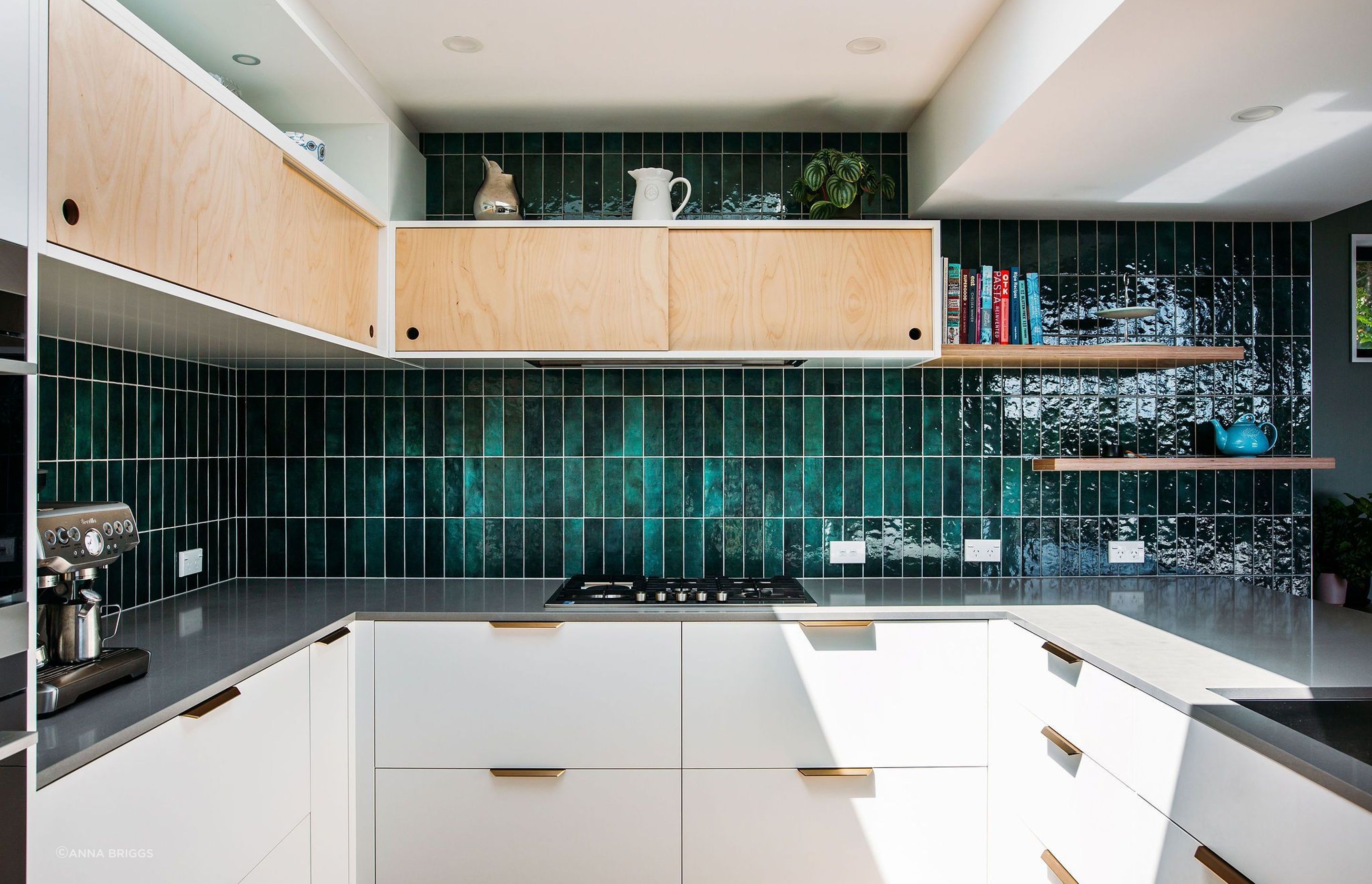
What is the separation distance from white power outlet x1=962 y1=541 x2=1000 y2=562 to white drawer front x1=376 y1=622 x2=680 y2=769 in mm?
1190

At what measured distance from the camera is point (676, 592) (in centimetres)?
249

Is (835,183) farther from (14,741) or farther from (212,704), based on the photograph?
(14,741)

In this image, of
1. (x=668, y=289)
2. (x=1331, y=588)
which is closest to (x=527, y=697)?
(x=668, y=289)

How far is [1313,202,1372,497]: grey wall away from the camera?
119 inches

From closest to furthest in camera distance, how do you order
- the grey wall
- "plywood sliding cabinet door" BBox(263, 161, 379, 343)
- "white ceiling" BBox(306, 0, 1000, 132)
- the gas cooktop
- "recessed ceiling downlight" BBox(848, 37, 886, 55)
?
"plywood sliding cabinet door" BBox(263, 161, 379, 343)
"white ceiling" BBox(306, 0, 1000, 132)
"recessed ceiling downlight" BBox(848, 37, 886, 55)
the gas cooktop
the grey wall

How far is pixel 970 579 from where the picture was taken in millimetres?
2826

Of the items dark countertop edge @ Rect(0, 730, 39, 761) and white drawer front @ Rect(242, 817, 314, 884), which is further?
white drawer front @ Rect(242, 817, 314, 884)

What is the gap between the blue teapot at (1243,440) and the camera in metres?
2.77

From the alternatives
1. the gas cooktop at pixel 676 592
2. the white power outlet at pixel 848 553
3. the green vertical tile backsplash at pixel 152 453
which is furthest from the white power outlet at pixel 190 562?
the white power outlet at pixel 848 553

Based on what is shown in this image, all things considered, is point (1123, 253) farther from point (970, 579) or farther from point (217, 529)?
point (217, 529)

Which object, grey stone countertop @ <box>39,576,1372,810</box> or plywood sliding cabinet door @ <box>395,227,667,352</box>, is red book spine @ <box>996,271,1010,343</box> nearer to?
grey stone countertop @ <box>39,576,1372,810</box>

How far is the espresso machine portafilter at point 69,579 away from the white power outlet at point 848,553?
2084 millimetres

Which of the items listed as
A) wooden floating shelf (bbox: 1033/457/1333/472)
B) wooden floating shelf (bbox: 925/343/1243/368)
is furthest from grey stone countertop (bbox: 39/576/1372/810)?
wooden floating shelf (bbox: 925/343/1243/368)

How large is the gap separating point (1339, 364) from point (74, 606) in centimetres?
393
